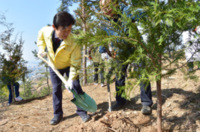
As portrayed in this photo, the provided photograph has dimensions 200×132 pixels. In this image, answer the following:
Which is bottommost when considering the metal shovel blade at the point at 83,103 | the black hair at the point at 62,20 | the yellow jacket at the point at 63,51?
the metal shovel blade at the point at 83,103

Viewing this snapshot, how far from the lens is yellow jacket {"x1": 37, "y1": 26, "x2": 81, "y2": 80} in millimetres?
2693

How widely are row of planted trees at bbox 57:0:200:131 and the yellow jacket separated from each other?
2.94 feet

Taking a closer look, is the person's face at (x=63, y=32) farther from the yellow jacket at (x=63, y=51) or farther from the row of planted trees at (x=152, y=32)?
the row of planted trees at (x=152, y=32)

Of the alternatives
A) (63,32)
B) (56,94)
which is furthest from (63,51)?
(56,94)

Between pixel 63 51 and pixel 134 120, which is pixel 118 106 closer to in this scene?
pixel 134 120

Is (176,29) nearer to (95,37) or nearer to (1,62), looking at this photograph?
(95,37)

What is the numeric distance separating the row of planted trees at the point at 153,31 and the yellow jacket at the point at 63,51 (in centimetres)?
90

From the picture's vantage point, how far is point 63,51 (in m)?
2.75

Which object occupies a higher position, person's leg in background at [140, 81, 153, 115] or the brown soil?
person's leg in background at [140, 81, 153, 115]

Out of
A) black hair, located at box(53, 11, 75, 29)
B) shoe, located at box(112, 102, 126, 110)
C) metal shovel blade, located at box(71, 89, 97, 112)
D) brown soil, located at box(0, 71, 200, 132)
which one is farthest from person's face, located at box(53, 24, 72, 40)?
shoe, located at box(112, 102, 126, 110)

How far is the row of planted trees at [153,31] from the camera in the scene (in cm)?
138

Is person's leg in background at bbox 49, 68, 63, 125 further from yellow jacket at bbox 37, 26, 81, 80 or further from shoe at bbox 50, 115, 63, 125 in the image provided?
yellow jacket at bbox 37, 26, 81, 80

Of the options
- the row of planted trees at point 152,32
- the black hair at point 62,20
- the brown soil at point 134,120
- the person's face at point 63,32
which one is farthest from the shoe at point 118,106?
the black hair at point 62,20

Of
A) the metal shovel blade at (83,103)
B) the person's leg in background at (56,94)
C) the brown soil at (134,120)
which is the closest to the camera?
the brown soil at (134,120)
